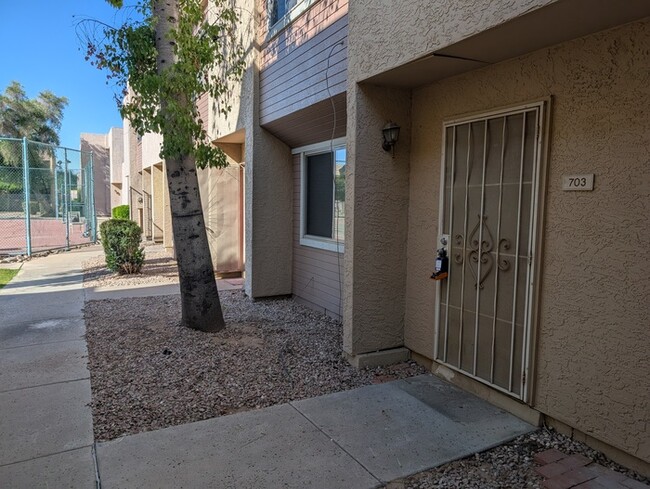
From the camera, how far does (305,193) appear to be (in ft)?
24.5

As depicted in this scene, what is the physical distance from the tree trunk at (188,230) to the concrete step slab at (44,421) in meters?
1.73

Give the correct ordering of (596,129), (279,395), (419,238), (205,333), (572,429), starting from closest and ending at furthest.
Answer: (596,129) → (572,429) → (279,395) → (419,238) → (205,333)

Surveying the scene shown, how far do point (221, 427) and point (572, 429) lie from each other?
2517 millimetres

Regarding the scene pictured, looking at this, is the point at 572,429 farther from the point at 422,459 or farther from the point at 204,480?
the point at 204,480

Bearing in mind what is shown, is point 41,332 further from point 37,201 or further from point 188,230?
point 37,201

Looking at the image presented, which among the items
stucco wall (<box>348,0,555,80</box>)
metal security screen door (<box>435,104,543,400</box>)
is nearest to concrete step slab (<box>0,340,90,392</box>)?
metal security screen door (<box>435,104,543,400</box>)

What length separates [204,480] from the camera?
9.50 feet

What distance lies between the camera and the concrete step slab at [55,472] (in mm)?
2859

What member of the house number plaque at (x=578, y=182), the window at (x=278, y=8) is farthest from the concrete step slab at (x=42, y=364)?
the window at (x=278, y=8)

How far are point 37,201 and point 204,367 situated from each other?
37.9 feet

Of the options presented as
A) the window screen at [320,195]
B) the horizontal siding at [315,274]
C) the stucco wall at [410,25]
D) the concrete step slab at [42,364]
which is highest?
→ the stucco wall at [410,25]

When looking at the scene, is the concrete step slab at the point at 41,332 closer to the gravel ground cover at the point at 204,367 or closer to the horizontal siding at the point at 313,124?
the gravel ground cover at the point at 204,367

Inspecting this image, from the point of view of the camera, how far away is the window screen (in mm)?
6816

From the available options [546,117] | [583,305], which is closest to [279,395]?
[583,305]
